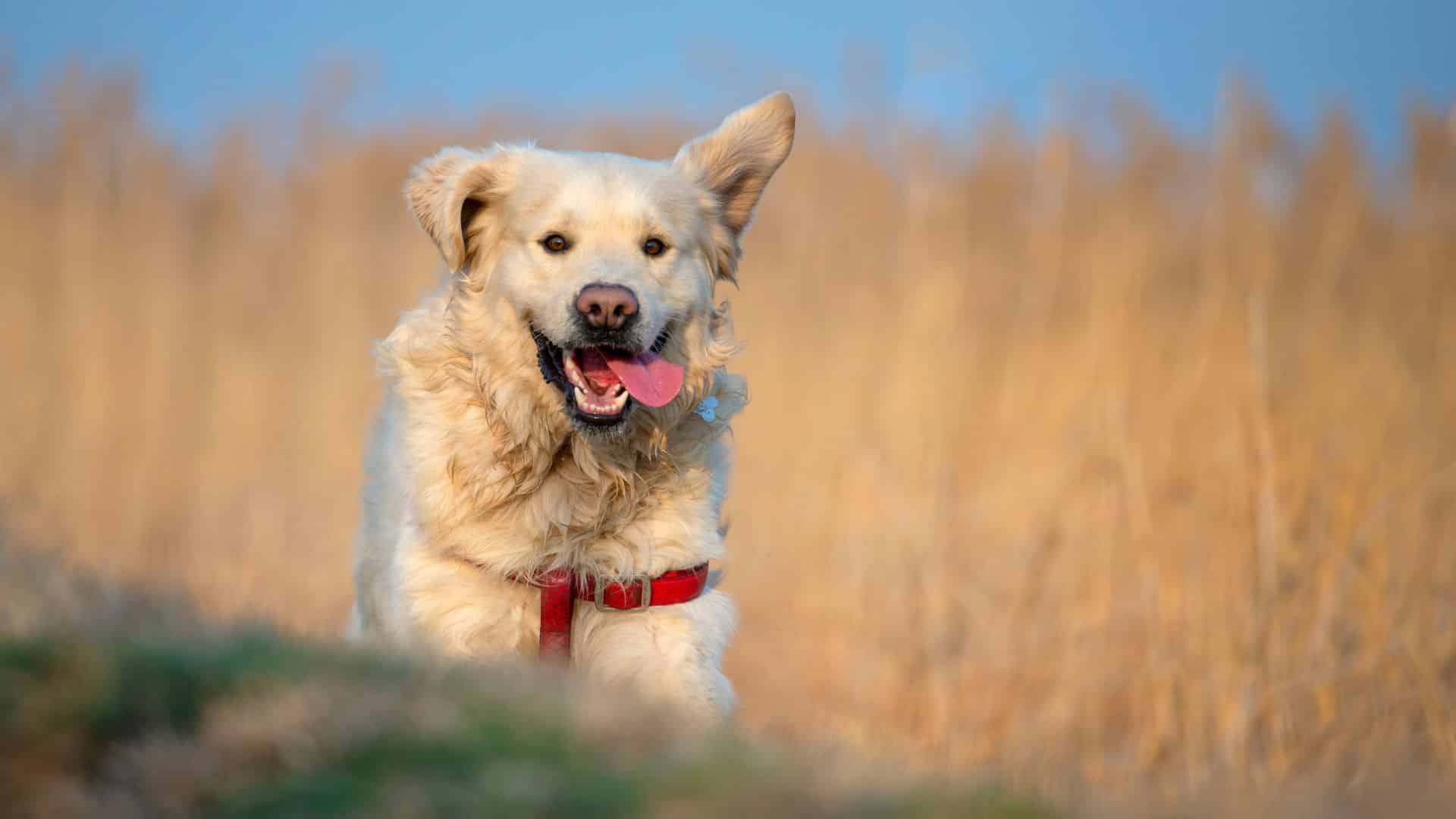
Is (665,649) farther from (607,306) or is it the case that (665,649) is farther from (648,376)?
(607,306)

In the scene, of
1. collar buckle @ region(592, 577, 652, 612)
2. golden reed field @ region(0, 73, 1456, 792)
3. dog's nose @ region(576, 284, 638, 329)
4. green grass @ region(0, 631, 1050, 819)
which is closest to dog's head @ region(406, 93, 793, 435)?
dog's nose @ region(576, 284, 638, 329)

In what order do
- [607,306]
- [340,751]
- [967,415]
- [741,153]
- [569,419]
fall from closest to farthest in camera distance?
1. [340,751]
2. [607,306]
3. [569,419]
4. [741,153]
5. [967,415]

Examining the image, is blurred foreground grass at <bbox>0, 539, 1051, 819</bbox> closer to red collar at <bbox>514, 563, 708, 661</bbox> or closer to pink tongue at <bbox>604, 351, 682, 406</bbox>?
red collar at <bbox>514, 563, 708, 661</bbox>

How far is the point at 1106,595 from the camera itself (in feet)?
15.2

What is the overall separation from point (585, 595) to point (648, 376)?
1.74ft

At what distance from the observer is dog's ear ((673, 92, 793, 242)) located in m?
3.25

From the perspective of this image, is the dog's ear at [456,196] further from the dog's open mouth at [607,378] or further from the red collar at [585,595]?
the red collar at [585,595]

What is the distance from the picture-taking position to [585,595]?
2834 millimetres

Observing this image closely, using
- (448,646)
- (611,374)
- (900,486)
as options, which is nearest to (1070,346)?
(900,486)

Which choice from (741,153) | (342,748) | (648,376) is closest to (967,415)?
(741,153)

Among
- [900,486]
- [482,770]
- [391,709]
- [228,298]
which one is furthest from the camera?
[228,298]

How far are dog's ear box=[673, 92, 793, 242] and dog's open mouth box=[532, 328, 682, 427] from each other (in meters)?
0.57

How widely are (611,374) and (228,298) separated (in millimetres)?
5172

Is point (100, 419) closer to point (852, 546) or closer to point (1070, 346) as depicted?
point (852, 546)
